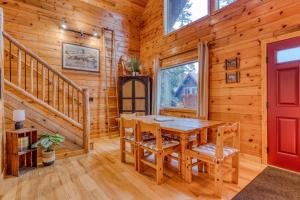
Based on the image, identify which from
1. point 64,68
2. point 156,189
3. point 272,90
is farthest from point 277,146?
point 64,68

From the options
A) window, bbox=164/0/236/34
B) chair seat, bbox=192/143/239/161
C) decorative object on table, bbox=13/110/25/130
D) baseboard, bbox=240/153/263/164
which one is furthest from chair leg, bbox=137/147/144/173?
window, bbox=164/0/236/34

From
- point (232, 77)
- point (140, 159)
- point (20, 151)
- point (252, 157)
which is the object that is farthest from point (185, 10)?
point (20, 151)

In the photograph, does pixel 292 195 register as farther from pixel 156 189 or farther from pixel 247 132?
pixel 156 189

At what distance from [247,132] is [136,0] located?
4.78 metres

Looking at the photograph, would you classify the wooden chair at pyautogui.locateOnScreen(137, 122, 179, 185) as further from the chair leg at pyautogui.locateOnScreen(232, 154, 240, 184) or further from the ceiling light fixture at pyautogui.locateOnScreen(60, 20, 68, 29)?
the ceiling light fixture at pyautogui.locateOnScreen(60, 20, 68, 29)

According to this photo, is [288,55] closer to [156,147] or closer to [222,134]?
[222,134]

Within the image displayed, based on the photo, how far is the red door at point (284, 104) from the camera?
8.53ft

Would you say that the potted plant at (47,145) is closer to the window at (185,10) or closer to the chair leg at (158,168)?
the chair leg at (158,168)

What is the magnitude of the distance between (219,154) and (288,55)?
1979 millimetres

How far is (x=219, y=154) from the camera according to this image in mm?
1942

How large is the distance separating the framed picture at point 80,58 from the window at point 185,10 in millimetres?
2142

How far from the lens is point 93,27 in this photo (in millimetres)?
4949

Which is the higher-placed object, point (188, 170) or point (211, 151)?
point (211, 151)

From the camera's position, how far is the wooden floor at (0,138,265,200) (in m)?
2.01
